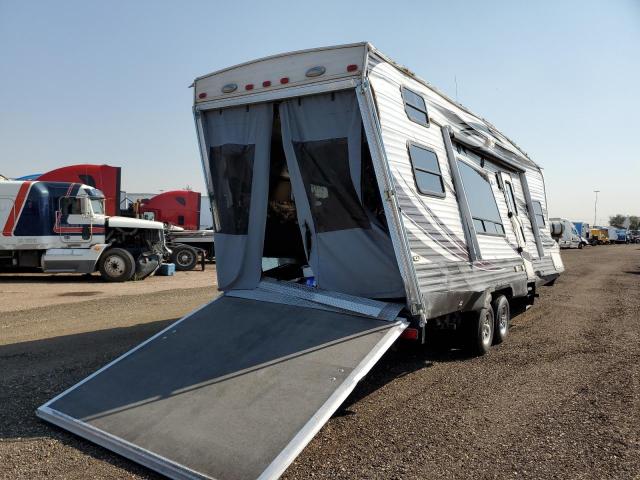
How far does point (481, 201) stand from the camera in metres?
7.12

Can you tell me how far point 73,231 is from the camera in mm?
14930

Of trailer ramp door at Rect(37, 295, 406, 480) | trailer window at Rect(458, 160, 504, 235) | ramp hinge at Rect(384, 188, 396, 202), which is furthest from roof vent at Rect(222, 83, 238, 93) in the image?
trailer window at Rect(458, 160, 504, 235)

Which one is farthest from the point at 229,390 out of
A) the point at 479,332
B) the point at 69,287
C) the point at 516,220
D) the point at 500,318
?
the point at 69,287

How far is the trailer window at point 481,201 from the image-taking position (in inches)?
263

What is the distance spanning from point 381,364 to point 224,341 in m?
2.07

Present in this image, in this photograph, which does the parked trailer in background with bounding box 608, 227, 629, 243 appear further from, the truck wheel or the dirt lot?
the dirt lot

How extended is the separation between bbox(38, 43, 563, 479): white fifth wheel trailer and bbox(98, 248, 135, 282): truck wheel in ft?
30.5

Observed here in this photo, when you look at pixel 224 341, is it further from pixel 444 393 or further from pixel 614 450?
pixel 614 450

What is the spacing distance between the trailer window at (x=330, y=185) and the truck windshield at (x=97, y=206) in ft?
A: 38.1

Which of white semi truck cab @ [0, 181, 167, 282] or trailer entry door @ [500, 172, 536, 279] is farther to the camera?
white semi truck cab @ [0, 181, 167, 282]

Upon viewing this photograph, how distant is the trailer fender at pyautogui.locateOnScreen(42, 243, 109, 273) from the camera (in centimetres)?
1474

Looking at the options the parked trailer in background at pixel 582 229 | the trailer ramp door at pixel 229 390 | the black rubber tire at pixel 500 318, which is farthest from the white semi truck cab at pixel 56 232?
the parked trailer in background at pixel 582 229

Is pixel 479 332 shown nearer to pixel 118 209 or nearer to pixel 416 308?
pixel 416 308

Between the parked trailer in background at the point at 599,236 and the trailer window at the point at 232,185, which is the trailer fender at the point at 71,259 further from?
the parked trailer in background at the point at 599,236
